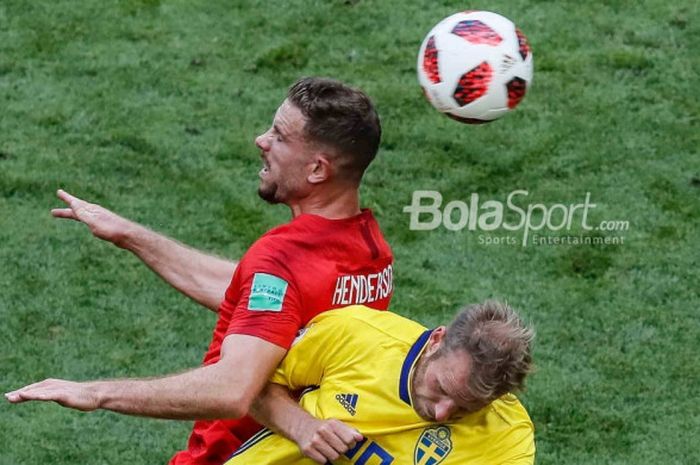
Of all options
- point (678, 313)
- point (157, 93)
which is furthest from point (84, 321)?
point (678, 313)

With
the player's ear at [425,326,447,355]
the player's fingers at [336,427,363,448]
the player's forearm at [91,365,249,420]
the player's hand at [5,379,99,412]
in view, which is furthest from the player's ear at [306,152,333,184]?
the player's hand at [5,379,99,412]

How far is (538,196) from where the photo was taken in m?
9.06

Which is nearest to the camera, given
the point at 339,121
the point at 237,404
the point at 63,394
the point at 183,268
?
the point at 63,394

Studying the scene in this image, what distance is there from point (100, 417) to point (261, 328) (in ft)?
9.32

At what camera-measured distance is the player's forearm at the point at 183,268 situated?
224 inches

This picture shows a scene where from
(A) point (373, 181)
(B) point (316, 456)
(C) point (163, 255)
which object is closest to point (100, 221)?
(C) point (163, 255)

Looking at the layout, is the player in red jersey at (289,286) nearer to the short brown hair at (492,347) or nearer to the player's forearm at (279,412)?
the player's forearm at (279,412)

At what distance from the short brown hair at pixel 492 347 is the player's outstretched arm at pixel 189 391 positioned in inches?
25.1

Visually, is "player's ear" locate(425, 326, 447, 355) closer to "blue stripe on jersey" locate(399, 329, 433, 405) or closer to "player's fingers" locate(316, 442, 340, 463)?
"blue stripe on jersey" locate(399, 329, 433, 405)

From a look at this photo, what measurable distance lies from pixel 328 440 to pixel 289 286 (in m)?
0.55

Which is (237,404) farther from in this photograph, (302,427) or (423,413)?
(423,413)

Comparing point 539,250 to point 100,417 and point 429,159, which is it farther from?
point 100,417

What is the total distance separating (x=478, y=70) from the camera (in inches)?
263

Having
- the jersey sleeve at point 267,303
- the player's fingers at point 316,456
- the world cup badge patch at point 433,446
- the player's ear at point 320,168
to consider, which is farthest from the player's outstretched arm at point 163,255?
the world cup badge patch at point 433,446
